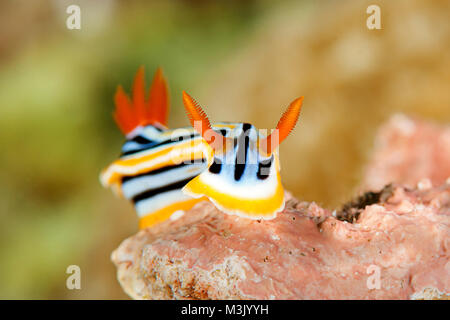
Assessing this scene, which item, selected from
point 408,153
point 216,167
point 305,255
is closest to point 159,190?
point 216,167

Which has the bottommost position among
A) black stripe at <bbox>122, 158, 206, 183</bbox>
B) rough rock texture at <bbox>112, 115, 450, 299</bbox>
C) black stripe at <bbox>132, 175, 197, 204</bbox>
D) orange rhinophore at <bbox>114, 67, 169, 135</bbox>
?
rough rock texture at <bbox>112, 115, 450, 299</bbox>

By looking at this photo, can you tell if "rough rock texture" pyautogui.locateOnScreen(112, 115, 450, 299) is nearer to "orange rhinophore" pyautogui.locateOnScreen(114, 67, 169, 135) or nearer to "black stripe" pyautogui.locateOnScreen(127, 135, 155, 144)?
"black stripe" pyautogui.locateOnScreen(127, 135, 155, 144)

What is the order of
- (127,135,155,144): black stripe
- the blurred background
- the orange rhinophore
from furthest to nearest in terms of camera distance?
the blurred background, the orange rhinophore, (127,135,155,144): black stripe

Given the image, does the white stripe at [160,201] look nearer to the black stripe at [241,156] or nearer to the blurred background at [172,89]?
the black stripe at [241,156]

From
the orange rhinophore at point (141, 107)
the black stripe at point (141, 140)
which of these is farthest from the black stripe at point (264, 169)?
the orange rhinophore at point (141, 107)

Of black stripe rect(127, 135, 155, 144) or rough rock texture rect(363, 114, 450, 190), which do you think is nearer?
black stripe rect(127, 135, 155, 144)

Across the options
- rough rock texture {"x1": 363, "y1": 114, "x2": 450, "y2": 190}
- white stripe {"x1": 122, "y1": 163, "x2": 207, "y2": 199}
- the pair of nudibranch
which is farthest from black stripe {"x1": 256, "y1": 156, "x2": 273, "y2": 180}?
rough rock texture {"x1": 363, "y1": 114, "x2": 450, "y2": 190}

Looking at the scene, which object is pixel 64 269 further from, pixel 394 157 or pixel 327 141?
pixel 394 157

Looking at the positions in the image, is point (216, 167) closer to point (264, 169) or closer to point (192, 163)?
point (264, 169)
